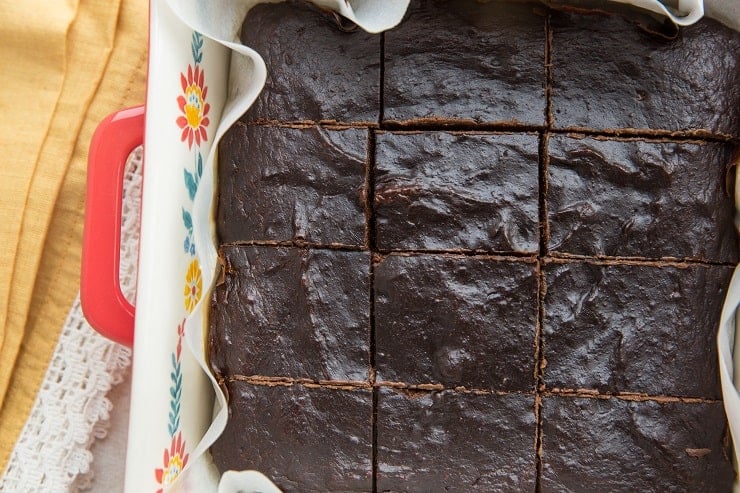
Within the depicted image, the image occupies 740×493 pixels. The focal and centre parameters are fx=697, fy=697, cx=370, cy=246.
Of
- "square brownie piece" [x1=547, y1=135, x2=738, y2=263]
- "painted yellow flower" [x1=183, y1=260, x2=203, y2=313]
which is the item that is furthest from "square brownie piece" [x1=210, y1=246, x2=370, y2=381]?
"square brownie piece" [x1=547, y1=135, x2=738, y2=263]

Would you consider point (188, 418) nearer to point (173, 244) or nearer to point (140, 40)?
point (173, 244)

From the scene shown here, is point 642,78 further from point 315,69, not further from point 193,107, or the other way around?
point 193,107

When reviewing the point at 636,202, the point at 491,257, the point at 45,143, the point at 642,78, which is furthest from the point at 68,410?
the point at 642,78

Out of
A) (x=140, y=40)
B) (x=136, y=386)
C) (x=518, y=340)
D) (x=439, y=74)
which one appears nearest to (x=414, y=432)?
(x=518, y=340)

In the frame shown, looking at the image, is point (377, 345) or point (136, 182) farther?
point (136, 182)

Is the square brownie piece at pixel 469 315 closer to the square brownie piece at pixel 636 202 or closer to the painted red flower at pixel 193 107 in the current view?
the square brownie piece at pixel 636 202
